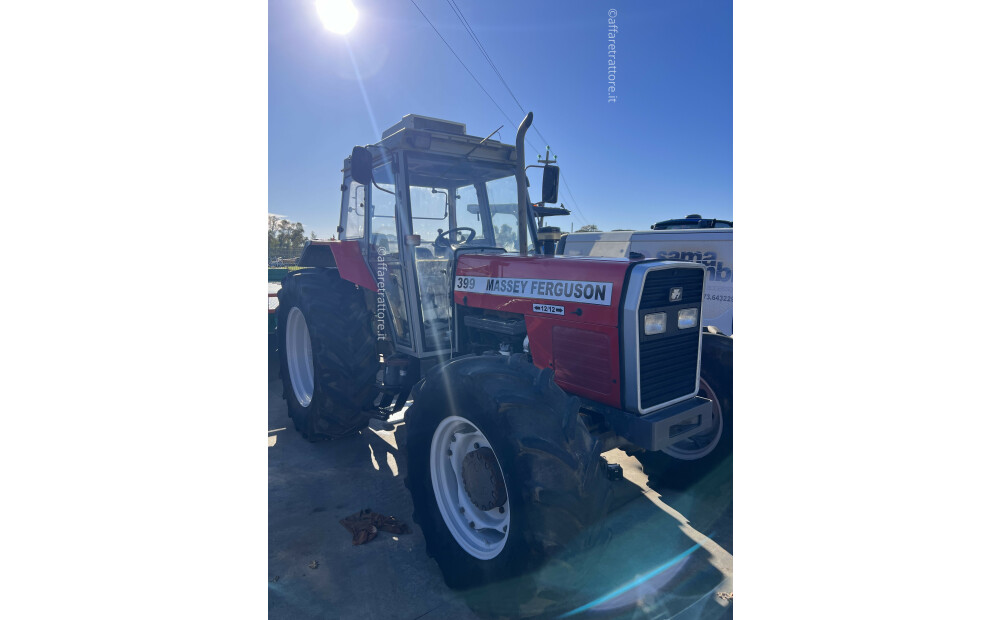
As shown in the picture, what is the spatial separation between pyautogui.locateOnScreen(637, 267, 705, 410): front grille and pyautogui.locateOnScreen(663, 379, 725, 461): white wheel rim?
27.7 inches

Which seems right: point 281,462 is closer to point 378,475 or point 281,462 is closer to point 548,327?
point 378,475

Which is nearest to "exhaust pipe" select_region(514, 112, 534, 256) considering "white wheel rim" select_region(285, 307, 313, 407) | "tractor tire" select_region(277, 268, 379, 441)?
"tractor tire" select_region(277, 268, 379, 441)

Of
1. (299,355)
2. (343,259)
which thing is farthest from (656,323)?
(299,355)

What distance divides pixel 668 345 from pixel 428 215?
75.4 inches

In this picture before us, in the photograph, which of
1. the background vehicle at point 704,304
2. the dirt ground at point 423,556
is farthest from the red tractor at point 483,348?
the background vehicle at point 704,304

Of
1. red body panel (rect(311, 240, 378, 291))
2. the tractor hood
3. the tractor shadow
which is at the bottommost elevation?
the tractor shadow

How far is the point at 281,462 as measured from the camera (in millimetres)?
3719

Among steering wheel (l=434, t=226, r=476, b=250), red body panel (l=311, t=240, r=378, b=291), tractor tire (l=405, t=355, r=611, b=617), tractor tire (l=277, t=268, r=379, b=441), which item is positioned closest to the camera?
tractor tire (l=405, t=355, r=611, b=617)

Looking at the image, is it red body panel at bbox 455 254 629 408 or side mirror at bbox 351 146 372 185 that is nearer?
red body panel at bbox 455 254 629 408

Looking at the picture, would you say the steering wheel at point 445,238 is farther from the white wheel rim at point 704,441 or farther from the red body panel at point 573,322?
the white wheel rim at point 704,441

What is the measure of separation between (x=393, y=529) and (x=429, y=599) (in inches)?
23.5

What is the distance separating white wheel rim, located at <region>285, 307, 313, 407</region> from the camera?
4.40 m

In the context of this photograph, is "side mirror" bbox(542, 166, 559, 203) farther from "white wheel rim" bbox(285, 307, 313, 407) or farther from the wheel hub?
"white wheel rim" bbox(285, 307, 313, 407)

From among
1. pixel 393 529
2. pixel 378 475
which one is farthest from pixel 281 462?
pixel 393 529
